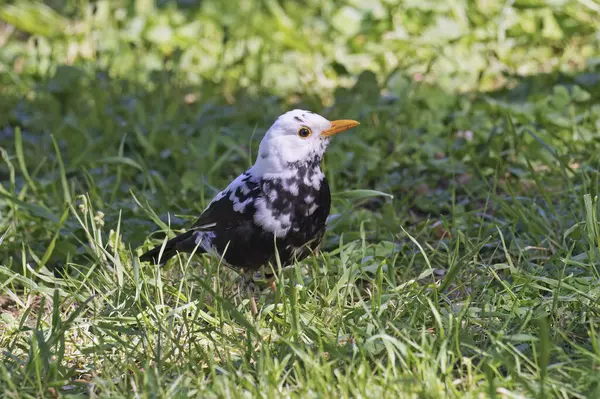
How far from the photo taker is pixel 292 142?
3.40m

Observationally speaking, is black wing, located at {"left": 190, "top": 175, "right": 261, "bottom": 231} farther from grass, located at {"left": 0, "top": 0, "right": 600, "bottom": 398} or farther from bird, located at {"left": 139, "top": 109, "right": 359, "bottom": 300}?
grass, located at {"left": 0, "top": 0, "right": 600, "bottom": 398}

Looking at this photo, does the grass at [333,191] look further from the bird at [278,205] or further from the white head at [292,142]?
the white head at [292,142]

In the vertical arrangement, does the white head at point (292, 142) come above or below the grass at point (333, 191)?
above

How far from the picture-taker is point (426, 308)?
3020 millimetres

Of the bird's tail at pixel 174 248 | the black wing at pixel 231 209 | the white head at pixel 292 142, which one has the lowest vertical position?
the bird's tail at pixel 174 248

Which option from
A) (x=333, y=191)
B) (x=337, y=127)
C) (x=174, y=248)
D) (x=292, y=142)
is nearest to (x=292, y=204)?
(x=292, y=142)

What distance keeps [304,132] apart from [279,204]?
0.32 meters

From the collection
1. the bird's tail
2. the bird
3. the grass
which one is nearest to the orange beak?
the bird

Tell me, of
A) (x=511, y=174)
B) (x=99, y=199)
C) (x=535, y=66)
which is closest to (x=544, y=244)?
(x=511, y=174)

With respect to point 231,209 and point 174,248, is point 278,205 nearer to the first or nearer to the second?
point 231,209

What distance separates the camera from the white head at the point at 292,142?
3381 mm

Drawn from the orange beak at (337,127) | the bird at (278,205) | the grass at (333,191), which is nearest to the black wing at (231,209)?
the bird at (278,205)

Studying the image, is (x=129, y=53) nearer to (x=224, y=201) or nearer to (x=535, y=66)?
(x=535, y=66)

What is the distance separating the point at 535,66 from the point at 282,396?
4277 millimetres
